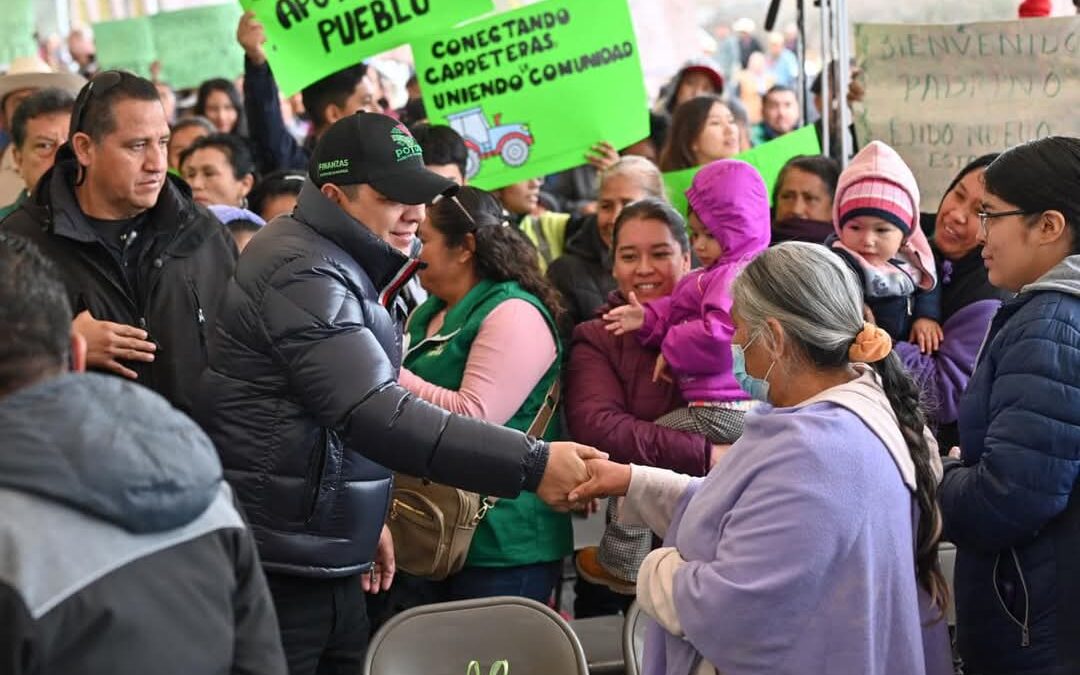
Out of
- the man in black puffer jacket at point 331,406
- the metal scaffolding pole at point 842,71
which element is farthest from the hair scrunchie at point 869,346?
the metal scaffolding pole at point 842,71

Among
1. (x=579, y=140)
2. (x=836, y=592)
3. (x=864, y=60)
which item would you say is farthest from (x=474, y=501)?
(x=864, y=60)

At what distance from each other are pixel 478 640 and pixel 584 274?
2.02 meters

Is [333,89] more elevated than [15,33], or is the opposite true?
[15,33]

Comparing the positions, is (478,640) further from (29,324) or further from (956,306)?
(956,306)

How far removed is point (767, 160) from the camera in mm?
5504

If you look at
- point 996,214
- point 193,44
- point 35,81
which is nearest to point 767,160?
point 996,214

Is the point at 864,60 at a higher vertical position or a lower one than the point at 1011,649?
higher

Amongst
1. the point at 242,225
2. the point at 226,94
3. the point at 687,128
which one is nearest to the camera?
the point at 242,225

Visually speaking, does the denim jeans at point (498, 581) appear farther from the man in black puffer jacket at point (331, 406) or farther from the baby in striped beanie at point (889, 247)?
the baby in striped beanie at point (889, 247)

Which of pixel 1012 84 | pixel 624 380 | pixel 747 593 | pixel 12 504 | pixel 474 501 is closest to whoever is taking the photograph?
pixel 12 504

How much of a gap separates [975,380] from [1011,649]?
2.10 feet

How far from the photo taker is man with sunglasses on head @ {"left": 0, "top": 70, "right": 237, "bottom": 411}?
377 centimetres

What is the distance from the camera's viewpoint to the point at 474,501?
392 cm

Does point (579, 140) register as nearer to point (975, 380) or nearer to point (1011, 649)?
point (975, 380)
